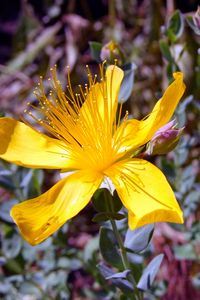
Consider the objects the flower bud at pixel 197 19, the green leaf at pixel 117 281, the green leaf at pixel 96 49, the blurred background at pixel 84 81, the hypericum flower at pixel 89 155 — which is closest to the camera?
the hypericum flower at pixel 89 155

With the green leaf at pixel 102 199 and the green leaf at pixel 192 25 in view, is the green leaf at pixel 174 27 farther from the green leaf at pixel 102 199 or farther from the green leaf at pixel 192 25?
the green leaf at pixel 102 199

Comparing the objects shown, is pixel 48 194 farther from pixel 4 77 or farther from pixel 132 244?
pixel 4 77

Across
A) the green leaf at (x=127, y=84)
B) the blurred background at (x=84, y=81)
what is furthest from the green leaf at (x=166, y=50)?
the green leaf at (x=127, y=84)

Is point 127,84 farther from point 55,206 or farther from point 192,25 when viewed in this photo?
point 55,206

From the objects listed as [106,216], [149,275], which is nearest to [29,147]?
[106,216]

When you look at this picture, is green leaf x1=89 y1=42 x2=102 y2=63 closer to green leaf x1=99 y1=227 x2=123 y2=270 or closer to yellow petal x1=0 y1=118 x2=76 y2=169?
yellow petal x1=0 y1=118 x2=76 y2=169

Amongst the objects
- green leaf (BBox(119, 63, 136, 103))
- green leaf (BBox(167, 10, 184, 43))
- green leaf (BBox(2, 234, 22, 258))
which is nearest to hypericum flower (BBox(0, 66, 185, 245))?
green leaf (BBox(119, 63, 136, 103))

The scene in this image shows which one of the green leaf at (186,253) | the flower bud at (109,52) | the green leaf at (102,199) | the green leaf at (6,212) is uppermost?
the flower bud at (109,52)
